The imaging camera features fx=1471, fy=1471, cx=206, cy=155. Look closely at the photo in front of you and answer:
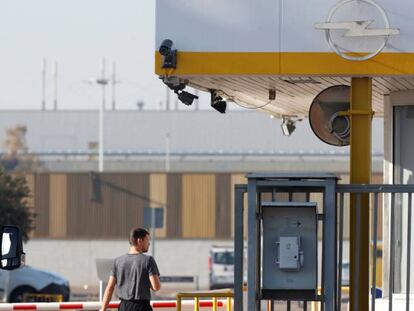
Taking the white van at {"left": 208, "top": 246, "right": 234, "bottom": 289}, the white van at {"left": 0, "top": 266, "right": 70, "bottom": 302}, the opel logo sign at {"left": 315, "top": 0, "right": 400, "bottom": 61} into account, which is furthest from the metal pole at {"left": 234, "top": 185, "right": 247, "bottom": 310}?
the white van at {"left": 208, "top": 246, "right": 234, "bottom": 289}

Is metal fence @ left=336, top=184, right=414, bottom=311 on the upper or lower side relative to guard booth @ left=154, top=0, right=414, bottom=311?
lower

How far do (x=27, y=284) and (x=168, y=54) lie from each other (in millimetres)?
21350

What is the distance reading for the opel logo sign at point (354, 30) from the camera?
1068 centimetres

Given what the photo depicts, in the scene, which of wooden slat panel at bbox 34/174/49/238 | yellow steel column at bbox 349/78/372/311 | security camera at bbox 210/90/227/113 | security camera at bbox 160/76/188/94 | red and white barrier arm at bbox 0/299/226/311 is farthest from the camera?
wooden slat panel at bbox 34/174/49/238

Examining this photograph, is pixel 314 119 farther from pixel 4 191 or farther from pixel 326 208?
pixel 4 191

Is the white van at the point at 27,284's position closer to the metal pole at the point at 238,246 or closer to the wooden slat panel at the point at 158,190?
the metal pole at the point at 238,246

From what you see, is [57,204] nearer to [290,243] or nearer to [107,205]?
[107,205]

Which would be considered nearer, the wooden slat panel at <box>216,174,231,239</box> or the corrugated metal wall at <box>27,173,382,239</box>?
the wooden slat panel at <box>216,174,231,239</box>

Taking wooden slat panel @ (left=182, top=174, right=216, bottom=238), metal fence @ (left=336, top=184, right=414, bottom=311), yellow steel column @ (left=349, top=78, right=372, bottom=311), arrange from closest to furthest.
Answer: metal fence @ (left=336, top=184, right=414, bottom=311) → yellow steel column @ (left=349, top=78, right=372, bottom=311) → wooden slat panel @ (left=182, top=174, right=216, bottom=238)

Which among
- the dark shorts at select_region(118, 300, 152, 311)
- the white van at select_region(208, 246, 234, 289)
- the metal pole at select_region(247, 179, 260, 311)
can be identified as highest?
the metal pole at select_region(247, 179, 260, 311)

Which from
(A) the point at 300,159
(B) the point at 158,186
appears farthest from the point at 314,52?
(A) the point at 300,159

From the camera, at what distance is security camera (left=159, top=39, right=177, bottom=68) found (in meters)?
10.7

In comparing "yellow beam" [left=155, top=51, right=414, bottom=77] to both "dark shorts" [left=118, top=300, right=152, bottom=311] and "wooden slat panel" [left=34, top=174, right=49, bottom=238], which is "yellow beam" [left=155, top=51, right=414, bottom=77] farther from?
"wooden slat panel" [left=34, top=174, right=49, bottom=238]

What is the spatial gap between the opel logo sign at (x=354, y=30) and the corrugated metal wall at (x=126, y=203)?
169 ft
